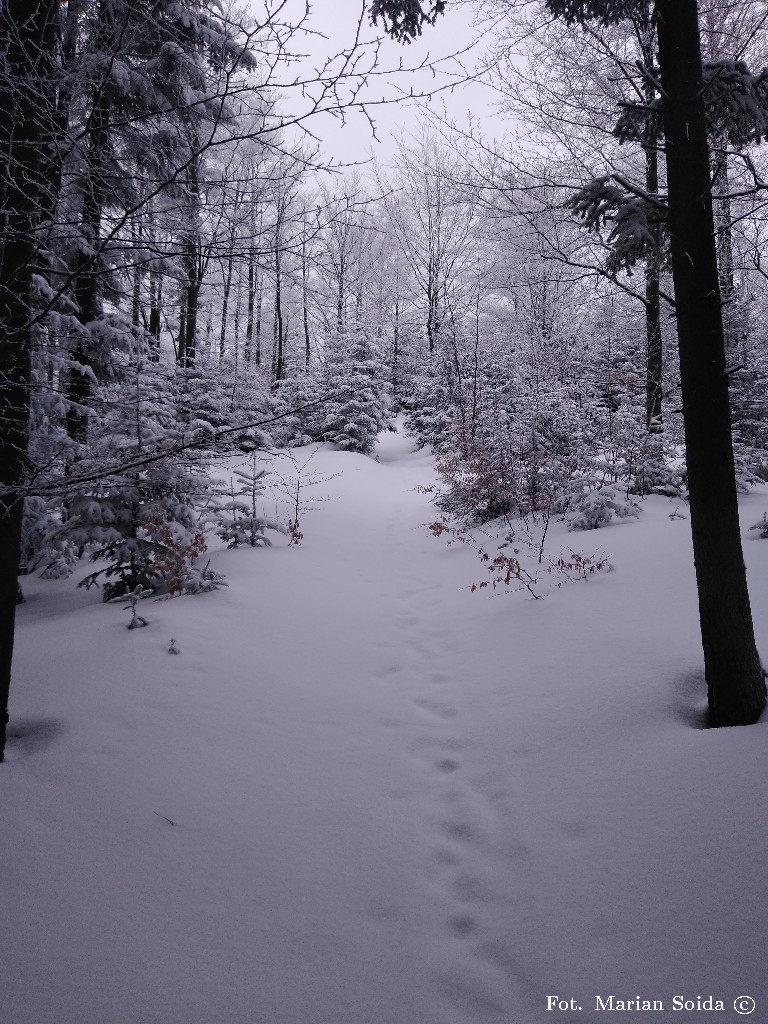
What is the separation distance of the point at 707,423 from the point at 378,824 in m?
2.72

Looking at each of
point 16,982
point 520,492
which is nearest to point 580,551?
point 520,492

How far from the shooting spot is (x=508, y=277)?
57.6 feet

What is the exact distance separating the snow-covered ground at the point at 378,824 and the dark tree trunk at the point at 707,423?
39 centimetres

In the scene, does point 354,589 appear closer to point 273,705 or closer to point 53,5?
point 273,705

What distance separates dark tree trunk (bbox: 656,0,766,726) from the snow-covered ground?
39cm

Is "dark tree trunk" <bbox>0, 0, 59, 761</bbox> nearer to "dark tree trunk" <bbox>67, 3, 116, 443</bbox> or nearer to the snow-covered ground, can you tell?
"dark tree trunk" <bbox>67, 3, 116, 443</bbox>

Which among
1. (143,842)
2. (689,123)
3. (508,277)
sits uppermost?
(508,277)

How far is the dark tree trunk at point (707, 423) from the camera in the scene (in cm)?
309

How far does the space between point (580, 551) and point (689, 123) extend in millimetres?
4395

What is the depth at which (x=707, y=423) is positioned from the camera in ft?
10.1

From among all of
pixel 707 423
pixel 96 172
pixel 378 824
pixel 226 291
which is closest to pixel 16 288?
pixel 96 172

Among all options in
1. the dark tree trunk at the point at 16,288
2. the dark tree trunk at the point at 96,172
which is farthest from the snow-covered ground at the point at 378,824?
the dark tree trunk at the point at 96,172

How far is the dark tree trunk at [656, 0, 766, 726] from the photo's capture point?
10.1 feet

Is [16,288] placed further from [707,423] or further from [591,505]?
[591,505]
